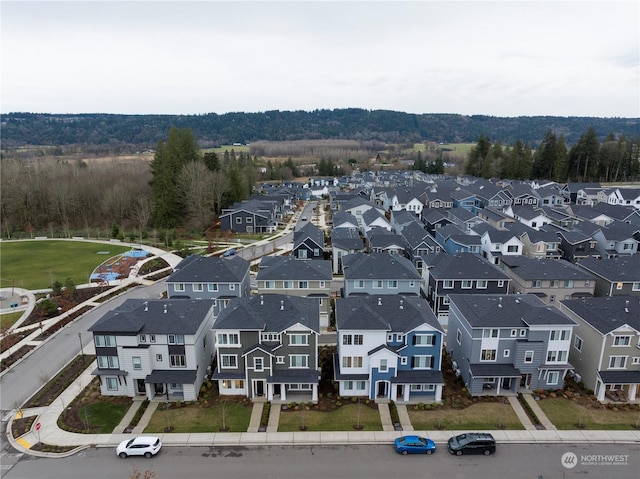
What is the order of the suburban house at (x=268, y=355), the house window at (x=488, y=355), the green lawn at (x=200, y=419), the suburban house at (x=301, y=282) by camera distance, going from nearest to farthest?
the green lawn at (x=200, y=419) → the suburban house at (x=268, y=355) → the house window at (x=488, y=355) → the suburban house at (x=301, y=282)

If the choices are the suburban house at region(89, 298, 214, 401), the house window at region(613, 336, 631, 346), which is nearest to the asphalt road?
the suburban house at region(89, 298, 214, 401)

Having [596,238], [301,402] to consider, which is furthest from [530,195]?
[301,402]

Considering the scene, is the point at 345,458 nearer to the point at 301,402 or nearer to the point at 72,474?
the point at 301,402

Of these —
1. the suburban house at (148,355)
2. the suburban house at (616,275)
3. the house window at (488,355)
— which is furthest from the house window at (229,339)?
the suburban house at (616,275)

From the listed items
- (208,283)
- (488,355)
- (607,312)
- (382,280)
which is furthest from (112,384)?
(607,312)

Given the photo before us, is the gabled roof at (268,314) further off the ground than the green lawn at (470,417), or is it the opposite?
the gabled roof at (268,314)

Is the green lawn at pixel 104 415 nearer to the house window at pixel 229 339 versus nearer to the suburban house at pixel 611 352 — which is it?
the house window at pixel 229 339

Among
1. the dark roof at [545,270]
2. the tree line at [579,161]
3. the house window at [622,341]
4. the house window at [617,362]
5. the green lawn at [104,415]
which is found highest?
the tree line at [579,161]

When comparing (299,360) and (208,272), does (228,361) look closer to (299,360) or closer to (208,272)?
(299,360)
